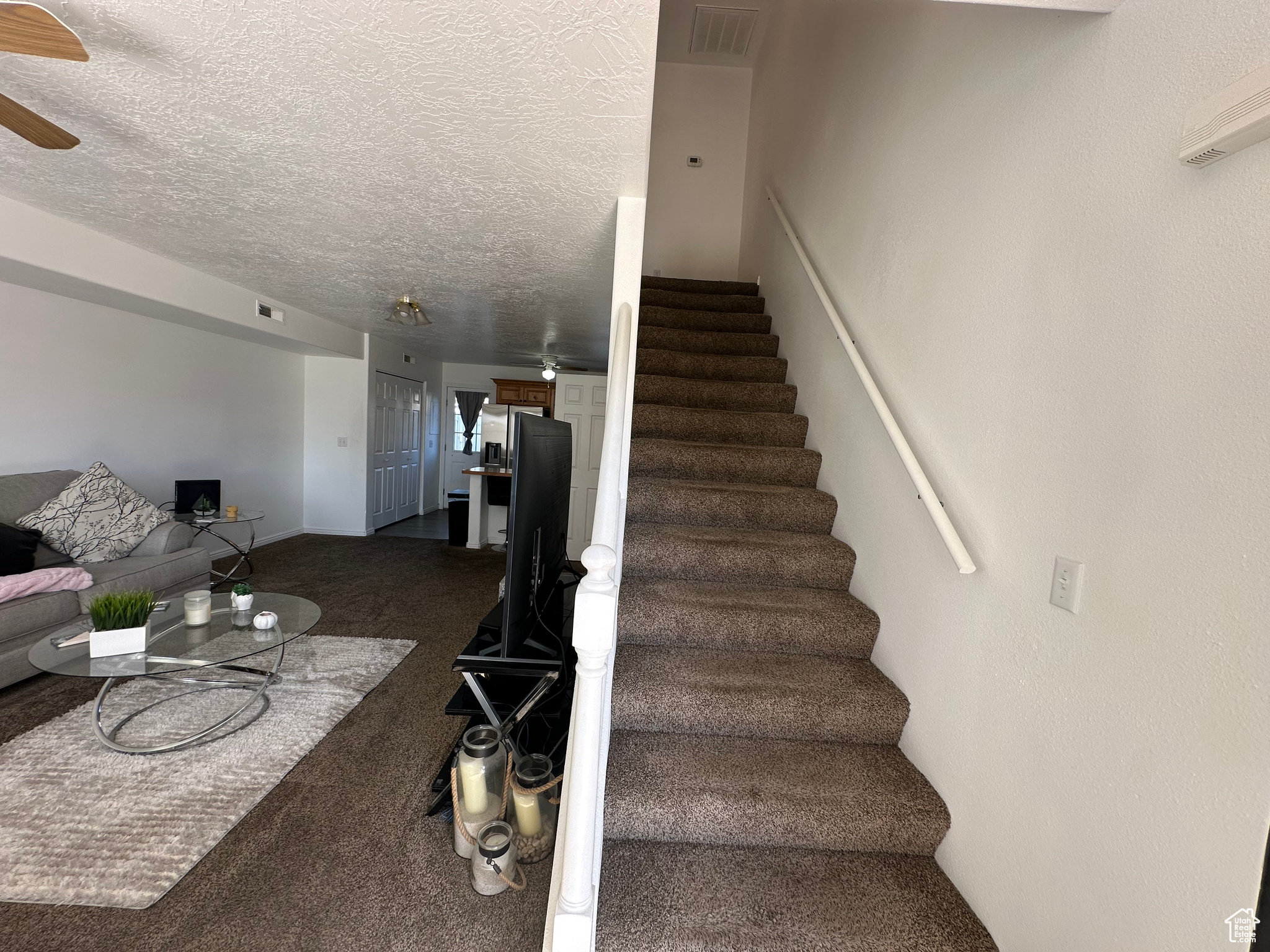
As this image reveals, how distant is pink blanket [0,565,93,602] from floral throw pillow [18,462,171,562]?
234mm

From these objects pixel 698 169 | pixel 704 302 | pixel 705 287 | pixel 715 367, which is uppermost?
pixel 698 169

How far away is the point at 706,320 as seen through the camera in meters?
3.75

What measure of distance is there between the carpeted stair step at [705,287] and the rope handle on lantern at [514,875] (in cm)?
378

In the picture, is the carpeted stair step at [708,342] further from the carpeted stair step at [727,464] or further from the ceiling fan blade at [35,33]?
the ceiling fan blade at [35,33]

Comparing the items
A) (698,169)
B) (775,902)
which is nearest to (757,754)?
(775,902)

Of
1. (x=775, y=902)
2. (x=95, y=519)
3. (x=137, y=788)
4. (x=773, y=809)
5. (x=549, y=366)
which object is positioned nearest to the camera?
(x=775, y=902)

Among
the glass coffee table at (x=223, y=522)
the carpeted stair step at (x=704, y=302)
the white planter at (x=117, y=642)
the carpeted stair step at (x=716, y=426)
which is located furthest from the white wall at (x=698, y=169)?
the white planter at (x=117, y=642)

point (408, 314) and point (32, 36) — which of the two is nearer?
point (32, 36)

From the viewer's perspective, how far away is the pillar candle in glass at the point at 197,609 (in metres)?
2.43

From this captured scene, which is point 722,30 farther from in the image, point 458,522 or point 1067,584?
point 1067,584

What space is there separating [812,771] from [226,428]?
550 centimetres

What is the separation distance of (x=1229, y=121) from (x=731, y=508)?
70.1 inches

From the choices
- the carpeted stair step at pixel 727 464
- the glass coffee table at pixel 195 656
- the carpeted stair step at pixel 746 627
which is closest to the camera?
the carpeted stair step at pixel 746 627

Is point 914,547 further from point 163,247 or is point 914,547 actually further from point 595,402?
point 163,247
